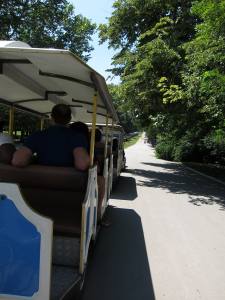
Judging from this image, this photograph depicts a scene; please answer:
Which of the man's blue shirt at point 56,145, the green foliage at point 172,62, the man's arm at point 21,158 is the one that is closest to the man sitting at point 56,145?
the man's blue shirt at point 56,145

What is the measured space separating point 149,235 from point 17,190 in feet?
13.8

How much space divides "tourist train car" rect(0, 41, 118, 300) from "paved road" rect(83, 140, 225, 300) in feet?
2.48

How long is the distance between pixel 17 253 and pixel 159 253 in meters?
3.22

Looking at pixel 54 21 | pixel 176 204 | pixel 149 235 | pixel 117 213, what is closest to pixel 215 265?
pixel 149 235

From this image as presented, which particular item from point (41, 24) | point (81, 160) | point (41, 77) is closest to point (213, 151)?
point (41, 24)

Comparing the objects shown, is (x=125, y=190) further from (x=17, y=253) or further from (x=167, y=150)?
(x=167, y=150)

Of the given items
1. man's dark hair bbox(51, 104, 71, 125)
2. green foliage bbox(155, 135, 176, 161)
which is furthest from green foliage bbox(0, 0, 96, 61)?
man's dark hair bbox(51, 104, 71, 125)

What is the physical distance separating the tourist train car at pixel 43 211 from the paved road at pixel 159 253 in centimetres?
76

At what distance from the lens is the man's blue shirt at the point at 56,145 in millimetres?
4461

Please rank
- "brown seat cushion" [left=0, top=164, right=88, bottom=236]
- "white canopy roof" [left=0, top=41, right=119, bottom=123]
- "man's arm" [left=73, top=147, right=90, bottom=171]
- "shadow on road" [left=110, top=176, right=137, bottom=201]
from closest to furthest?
1. "white canopy roof" [left=0, top=41, right=119, bottom=123]
2. "brown seat cushion" [left=0, top=164, right=88, bottom=236]
3. "man's arm" [left=73, top=147, right=90, bottom=171]
4. "shadow on road" [left=110, top=176, right=137, bottom=201]

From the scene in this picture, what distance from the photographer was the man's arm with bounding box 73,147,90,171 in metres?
4.26

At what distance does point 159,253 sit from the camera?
19.5 feet

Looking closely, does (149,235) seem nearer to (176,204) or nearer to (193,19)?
(176,204)

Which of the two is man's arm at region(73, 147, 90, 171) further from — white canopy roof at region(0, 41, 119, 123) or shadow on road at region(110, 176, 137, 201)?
shadow on road at region(110, 176, 137, 201)
